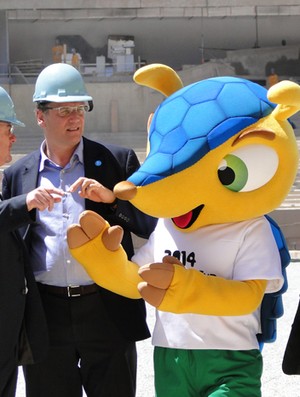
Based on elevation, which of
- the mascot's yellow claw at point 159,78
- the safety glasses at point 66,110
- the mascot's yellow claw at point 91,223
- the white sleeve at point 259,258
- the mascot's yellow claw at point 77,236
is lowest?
the white sleeve at point 259,258

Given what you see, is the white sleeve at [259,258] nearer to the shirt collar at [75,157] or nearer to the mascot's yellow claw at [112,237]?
the mascot's yellow claw at [112,237]

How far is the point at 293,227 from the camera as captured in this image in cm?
1002

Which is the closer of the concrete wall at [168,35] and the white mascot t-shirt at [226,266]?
the white mascot t-shirt at [226,266]

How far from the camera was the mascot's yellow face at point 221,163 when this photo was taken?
255cm

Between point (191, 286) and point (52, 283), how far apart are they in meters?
0.82

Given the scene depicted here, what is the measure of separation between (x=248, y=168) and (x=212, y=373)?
2.38 feet

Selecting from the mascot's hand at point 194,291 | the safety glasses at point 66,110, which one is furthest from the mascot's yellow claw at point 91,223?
the safety glasses at point 66,110

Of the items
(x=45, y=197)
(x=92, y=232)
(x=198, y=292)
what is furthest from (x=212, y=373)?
(x=45, y=197)

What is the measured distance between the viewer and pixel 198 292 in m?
2.53

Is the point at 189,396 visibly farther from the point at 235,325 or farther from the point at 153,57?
the point at 153,57

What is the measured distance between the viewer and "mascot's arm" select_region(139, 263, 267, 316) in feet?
8.18

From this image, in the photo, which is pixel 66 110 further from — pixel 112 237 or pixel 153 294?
pixel 153 294

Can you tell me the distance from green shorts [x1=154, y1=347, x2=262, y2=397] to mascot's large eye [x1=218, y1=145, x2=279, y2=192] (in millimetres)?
595

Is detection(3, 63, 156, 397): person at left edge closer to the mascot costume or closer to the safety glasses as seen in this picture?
the safety glasses
